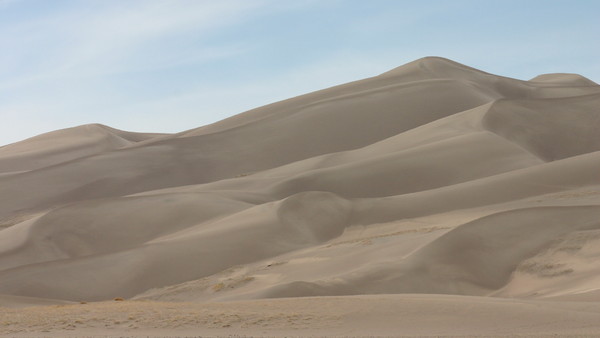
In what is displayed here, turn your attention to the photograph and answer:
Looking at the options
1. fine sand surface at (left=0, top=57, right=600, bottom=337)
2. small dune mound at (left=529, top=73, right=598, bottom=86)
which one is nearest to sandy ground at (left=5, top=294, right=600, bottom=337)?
fine sand surface at (left=0, top=57, right=600, bottom=337)

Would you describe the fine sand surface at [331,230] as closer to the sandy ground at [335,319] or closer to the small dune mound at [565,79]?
the sandy ground at [335,319]

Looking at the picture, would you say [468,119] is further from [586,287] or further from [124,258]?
[586,287]

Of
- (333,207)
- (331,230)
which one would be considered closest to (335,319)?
(331,230)

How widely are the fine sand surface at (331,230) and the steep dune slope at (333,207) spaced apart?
92 millimetres

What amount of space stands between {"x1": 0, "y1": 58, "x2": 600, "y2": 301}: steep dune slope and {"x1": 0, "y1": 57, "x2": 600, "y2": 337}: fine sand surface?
0.09 meters

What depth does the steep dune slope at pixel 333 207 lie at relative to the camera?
2366cm

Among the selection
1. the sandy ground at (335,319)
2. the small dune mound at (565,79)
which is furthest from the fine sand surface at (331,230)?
the small dune mound at (565,79)

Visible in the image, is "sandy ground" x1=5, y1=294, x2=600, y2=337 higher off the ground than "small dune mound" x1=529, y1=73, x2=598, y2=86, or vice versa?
"small dune mound" x1=529, y1=73, x2=598, y2=86

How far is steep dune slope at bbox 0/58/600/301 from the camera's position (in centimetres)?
2366

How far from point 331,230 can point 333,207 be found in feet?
5.69

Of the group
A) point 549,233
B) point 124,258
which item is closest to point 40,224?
point 124,258

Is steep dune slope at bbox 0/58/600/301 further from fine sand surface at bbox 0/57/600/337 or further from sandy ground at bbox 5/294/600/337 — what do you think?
sandy ground at bbox 5/294/600/337

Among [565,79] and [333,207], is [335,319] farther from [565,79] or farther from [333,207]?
[565,79]

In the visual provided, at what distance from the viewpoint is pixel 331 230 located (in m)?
32.6
